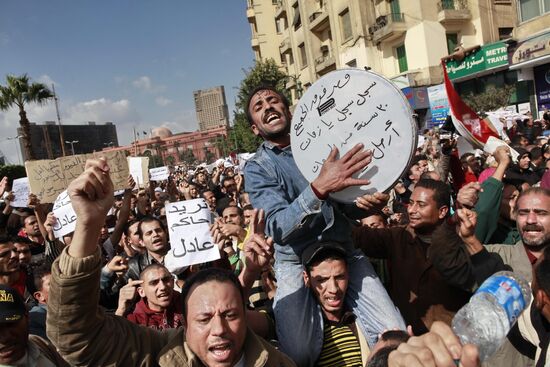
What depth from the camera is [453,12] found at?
73.8 feet

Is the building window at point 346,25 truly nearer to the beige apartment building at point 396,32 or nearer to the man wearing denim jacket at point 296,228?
the beige apartment building at point 396,32

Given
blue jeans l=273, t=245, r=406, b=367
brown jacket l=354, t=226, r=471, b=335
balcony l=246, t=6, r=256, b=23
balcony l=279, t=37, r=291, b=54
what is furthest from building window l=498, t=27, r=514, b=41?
balcony l=246, t=6, r=256, b=23

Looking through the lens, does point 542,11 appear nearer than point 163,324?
No

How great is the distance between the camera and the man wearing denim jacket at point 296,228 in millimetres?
2230

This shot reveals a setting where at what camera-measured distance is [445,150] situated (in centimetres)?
575

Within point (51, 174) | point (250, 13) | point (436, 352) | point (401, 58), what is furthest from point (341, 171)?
point (250, 13)

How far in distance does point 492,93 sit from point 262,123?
18.8 meters

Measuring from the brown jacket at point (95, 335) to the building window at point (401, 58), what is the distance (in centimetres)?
2470

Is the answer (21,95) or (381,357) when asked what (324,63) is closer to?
(21,95)

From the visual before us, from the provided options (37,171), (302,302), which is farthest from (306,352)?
(37,171)

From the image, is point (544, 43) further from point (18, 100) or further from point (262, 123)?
point (18, 100)

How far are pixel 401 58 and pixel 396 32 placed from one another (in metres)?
1.69

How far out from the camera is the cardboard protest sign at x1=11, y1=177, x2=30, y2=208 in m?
7.27

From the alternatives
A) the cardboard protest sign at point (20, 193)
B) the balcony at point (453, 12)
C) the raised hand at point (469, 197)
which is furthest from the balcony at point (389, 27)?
the raised hand at point (469, 197)
